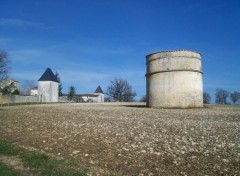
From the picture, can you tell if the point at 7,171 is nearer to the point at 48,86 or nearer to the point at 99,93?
the point at 48,86

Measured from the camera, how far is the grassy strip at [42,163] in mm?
5754

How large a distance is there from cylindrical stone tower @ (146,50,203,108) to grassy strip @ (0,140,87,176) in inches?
872

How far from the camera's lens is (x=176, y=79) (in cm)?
2827

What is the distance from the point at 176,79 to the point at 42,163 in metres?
23.3

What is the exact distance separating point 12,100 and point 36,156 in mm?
53709

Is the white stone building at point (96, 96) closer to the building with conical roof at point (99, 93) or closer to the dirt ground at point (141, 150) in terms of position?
the building with conical roof at point (99, 93)

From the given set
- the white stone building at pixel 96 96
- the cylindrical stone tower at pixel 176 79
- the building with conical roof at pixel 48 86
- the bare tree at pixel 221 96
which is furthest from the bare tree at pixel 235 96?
the cylindrical stone tower at pixel 176 79

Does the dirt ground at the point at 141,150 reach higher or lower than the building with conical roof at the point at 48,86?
lower

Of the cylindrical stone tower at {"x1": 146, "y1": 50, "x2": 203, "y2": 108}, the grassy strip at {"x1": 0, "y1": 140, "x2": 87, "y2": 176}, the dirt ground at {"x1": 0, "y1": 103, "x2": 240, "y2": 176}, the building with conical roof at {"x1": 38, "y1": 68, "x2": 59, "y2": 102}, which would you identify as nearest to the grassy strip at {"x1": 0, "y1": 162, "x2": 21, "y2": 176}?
the grassy strip at {"x1": 0, "y1": 140, "x2": 87, "y2": 176}

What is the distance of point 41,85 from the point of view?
263 ft

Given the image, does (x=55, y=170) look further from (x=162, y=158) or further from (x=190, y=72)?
(x=190, y=72)

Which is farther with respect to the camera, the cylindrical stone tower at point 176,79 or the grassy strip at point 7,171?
the cylindrical stone tower at point 176,79

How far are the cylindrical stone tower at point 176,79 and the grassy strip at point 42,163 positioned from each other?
22.1 metres

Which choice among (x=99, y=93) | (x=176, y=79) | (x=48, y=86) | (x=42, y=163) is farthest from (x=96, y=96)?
(x=42, y=163)
